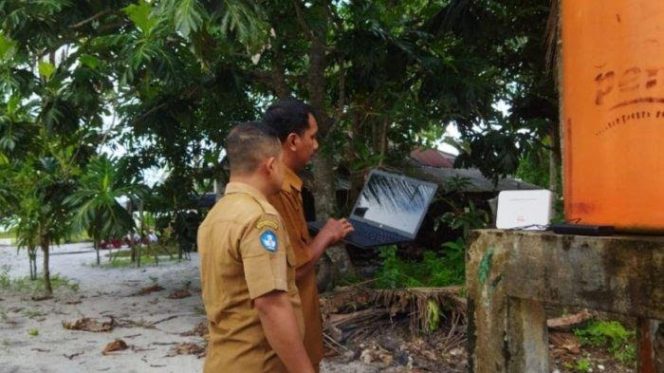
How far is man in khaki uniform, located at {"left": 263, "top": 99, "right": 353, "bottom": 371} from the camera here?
8.89 feet

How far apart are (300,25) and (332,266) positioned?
2.47 metres

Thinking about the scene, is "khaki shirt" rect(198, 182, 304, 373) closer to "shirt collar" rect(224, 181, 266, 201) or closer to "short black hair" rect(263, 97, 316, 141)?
"shirt collar" rect(224, 181, 266, 201)

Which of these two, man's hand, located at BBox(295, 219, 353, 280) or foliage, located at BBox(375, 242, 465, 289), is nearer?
man's hand, located at BBox(295, 219, 353, 280)

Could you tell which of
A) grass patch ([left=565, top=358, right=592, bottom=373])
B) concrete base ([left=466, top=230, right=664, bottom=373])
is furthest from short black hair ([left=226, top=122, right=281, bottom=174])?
grass patch ([left=565, top=358, right=592, bottom=373])

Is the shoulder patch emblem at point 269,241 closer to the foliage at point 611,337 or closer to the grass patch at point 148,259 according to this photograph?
the foliage at point 611,337

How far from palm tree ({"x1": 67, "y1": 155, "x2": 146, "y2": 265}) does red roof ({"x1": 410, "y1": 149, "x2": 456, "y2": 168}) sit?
808 centimetres

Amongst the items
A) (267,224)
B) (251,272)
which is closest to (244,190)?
(267,224)

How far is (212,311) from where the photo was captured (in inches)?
84.9

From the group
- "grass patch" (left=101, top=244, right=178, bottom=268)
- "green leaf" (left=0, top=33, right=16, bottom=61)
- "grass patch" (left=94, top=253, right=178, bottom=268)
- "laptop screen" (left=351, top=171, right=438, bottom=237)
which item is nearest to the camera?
"laptop screen" (left=351, top=171, right=438, bottom=237)

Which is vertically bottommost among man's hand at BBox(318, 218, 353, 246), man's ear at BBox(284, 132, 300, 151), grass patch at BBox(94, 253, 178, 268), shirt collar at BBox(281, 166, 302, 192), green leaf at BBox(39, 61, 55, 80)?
grass patch at BBox(94, 253, 178, 268)

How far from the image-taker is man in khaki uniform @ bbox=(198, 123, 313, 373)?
6.46 feet

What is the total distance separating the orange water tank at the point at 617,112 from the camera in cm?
184

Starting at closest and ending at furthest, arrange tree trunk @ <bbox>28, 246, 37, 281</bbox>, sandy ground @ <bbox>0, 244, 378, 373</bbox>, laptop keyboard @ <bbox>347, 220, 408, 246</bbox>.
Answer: laptop keyboard @ <bbox>347, 220, 408, 246</bbox>
sandy ground @ <bbox>0, 244, 378, 373</bbox>
tree trunk @ <bbox>28, 246, 37, 281</bbox>

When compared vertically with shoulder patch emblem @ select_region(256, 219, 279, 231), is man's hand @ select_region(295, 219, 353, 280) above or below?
below
